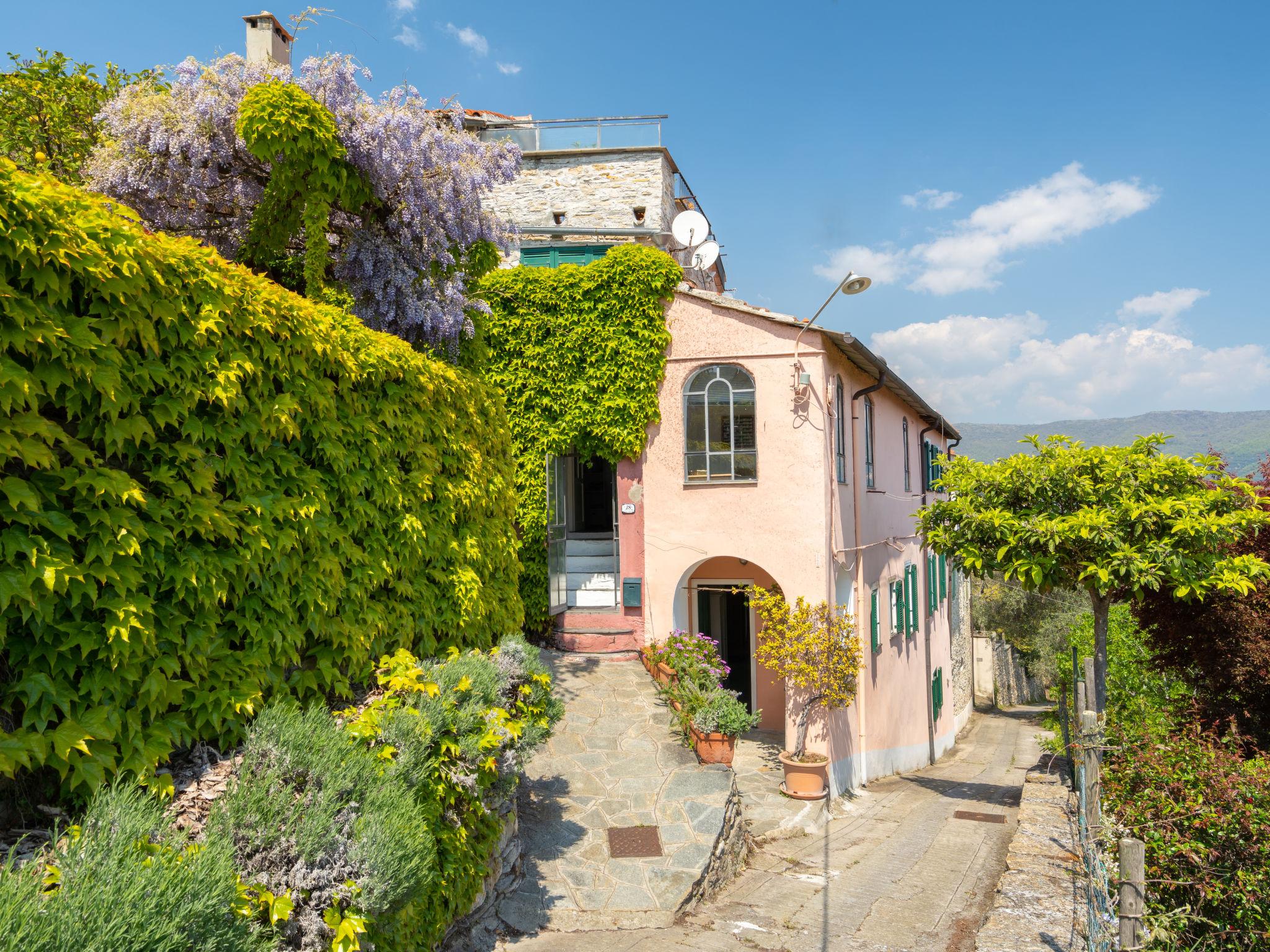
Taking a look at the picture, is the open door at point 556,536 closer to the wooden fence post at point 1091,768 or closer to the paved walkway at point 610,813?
the paved walkway at point 610,813

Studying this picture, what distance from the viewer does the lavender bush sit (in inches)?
378

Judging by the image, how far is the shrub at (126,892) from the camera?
8.83 feet

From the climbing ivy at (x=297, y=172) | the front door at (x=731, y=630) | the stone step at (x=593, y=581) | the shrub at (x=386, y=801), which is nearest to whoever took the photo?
the shrub at (x=386, y=801)

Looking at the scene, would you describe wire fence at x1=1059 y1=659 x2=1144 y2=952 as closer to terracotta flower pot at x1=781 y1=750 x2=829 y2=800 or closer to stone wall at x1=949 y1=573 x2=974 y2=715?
terracotta flower pot at x1=781 y1=750 x2=829 y2=800

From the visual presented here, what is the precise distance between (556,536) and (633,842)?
21.5 ft

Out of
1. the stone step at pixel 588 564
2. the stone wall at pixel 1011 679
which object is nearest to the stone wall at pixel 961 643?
the stone wall at pixel 1011 679

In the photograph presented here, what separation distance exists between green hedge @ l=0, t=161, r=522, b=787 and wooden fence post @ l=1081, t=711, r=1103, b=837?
6.20 metres

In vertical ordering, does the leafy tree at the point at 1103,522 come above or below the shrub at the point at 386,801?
above

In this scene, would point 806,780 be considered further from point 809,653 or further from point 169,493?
point 169,493

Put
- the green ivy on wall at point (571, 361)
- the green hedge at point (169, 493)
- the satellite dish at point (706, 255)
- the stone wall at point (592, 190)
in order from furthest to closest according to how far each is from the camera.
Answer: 1. the stone wall at point (592, 190)
2. the satellite dish at point (706, 255)
3. the green ivy on wall at point (571, 361)
4. the green hedge at point (169, 493)

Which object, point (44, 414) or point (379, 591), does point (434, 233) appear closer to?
point (379, 591)

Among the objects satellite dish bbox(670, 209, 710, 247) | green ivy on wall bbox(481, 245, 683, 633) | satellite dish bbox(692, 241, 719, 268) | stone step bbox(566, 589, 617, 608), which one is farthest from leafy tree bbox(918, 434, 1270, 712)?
satellite dish bbox(670, 209, 710, 247)

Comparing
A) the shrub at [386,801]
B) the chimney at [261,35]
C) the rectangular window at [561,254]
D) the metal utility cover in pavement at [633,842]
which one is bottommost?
the metal utility cover in pavement at [633,842]

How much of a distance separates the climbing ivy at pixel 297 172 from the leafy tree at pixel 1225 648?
11.3 m
